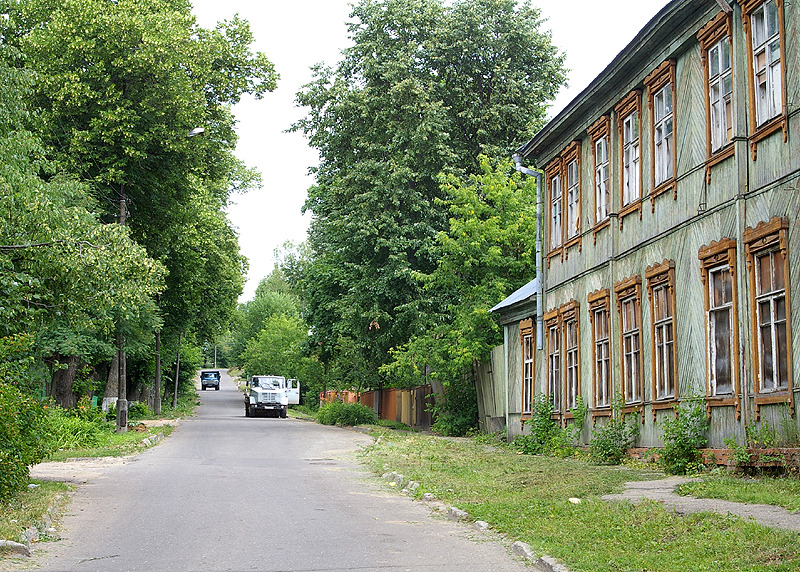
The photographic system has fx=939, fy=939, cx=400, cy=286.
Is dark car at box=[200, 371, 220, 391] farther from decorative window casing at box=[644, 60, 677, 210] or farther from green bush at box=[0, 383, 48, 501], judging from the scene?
green bush at box=[0, 383, 48, 501]

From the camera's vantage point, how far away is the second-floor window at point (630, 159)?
19469 mm

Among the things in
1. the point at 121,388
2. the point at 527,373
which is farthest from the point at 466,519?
the point at 121,388

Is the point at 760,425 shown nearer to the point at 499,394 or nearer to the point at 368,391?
the point at 499,394

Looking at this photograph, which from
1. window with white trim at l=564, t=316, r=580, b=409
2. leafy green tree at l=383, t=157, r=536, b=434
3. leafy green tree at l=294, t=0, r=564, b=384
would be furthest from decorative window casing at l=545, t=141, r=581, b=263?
leafy green tree at l=294, t=0, r=564, b=384

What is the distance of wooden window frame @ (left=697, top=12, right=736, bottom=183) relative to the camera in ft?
49.4

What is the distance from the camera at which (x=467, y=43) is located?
3766 cm

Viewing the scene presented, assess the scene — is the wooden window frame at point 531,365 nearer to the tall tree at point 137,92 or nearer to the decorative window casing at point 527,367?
the decorative window casing at point 527,367

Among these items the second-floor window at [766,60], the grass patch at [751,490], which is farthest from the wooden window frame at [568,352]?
the second-floor window at [766,60]

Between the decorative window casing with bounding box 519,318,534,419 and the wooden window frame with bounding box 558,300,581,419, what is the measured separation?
9.13 ft

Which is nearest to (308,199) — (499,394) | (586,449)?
(499,394)

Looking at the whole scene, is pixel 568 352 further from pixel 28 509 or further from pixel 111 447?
pixel 28 509

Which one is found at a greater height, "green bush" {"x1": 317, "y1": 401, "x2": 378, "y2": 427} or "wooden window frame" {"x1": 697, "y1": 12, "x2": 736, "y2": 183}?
"wooden window frame" {"x1": 697, "y1": 12, "x2": 736, "y2": 183}

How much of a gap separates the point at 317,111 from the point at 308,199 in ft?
16.1

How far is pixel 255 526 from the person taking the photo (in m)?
11.0
